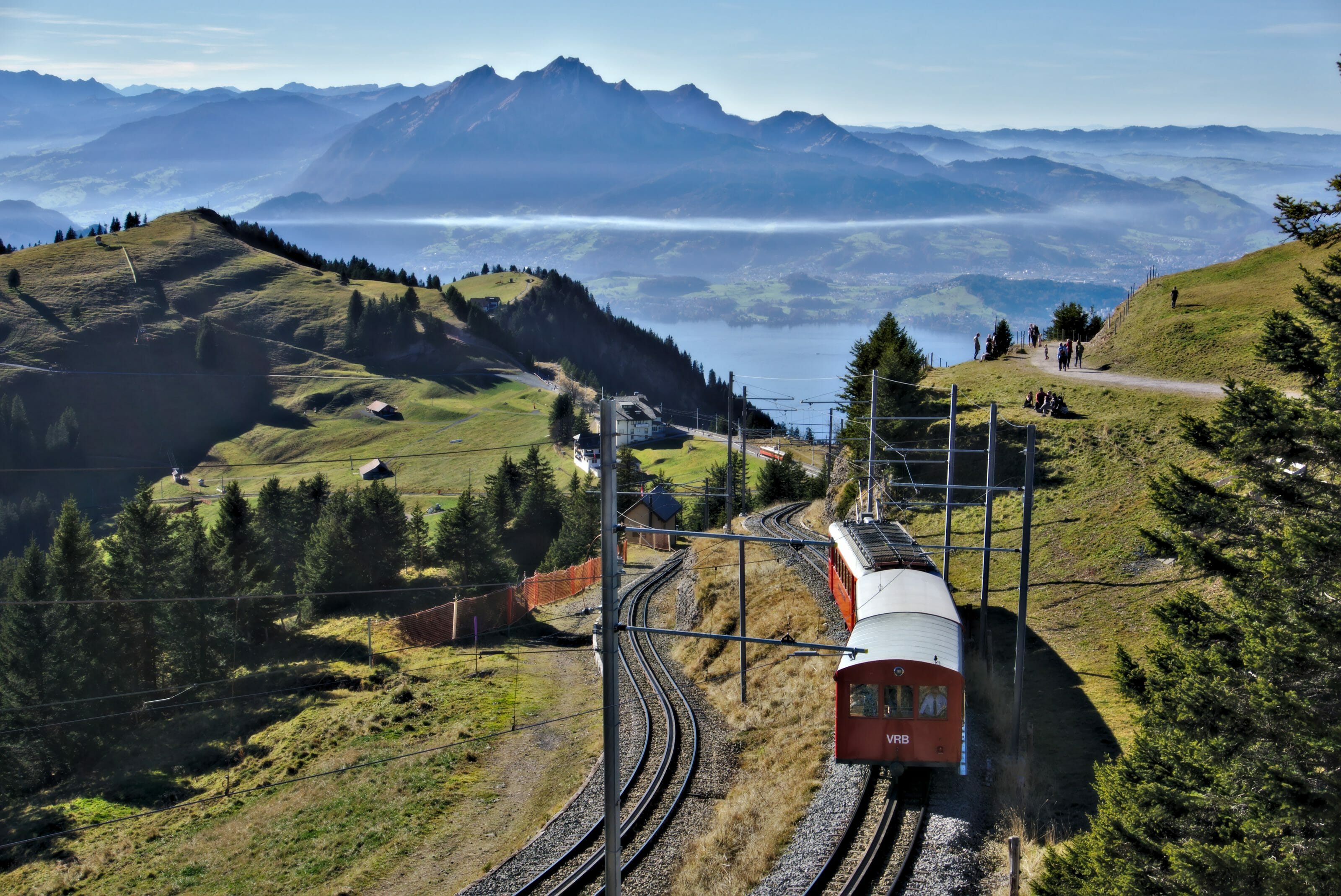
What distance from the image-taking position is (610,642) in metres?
13.6

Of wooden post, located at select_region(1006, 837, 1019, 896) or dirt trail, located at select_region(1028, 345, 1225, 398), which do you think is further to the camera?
dirt trail, located at select_region(1028, 345, 1225, 398)

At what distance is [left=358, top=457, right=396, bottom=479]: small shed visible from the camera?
396 feet

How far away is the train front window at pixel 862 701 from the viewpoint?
797 inches

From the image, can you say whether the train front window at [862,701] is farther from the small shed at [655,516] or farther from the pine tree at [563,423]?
the pine tree at [563,423]

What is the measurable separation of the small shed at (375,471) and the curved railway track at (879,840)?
108 meters

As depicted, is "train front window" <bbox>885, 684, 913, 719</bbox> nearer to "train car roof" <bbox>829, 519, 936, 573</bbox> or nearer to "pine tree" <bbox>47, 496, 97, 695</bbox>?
"train car roof" <bbox>829, 519, 936, 573</bbox>

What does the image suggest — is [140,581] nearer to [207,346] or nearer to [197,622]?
[197,622]

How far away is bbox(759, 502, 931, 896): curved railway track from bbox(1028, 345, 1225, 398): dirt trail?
27.0 metres

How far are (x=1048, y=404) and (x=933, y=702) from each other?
30.0 metres

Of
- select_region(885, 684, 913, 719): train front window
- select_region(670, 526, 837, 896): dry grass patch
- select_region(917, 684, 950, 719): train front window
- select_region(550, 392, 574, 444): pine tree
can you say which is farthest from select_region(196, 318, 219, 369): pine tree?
select_region(917, 684, 950, 719): train front window

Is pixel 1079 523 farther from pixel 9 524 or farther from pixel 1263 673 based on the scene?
pixel 9 524

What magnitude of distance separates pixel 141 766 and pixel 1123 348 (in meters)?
57.7

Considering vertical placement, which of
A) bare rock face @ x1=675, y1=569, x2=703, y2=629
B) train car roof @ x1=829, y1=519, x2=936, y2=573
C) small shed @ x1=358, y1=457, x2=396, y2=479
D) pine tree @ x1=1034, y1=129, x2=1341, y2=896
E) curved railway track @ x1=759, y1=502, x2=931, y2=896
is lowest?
small shed @ x1=358, y1=457, x2=396, y2=479

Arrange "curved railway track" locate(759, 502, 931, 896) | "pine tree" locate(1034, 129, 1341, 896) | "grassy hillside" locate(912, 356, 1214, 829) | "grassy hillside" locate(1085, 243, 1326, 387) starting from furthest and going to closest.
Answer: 1. "grassy hillside" locate(1085, 243, 1326, 387)
2. "grassy hillside" locate(912, 356, 1214, 829)
3. "curved railway track" locate(759, 502, 931, 896)
4. "pine tree" locate(1034, 129, 1341, 896)
